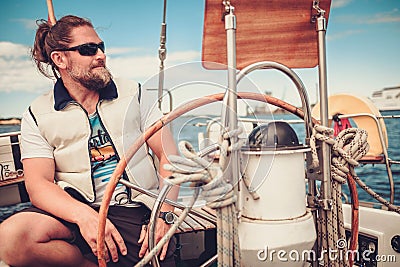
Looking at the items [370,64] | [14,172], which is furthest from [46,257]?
[370,64]

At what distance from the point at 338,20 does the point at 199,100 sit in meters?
47.9

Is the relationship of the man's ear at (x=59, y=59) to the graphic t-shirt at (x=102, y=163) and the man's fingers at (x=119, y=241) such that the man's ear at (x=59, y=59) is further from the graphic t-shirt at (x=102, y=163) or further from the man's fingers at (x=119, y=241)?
the man's fingers at (x=119, y=241)

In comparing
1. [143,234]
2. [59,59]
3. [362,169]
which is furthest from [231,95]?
[362,169]

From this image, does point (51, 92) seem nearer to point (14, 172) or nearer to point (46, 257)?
point (46, 257)

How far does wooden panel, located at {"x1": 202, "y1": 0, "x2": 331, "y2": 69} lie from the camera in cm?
128

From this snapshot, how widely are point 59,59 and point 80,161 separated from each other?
511 mm

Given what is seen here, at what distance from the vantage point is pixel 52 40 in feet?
6.45

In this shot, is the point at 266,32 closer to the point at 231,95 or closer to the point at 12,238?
the point at 231,95

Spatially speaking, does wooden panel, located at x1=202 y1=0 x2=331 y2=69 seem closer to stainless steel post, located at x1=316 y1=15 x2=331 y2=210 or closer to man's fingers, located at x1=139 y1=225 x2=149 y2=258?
stainless steel post, located at x1=316 y1=15 x2=331 y2=210

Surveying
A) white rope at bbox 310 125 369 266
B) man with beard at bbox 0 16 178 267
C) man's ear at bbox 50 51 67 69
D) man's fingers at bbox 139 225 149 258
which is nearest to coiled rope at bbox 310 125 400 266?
white rope at bbox 310 125 369 266

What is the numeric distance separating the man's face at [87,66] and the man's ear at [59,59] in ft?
0.12

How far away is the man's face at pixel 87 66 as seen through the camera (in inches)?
74.9

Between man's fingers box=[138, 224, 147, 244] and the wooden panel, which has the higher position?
the wooden panel

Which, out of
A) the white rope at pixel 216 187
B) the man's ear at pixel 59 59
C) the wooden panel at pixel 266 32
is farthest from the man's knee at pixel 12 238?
the wooden panel at pixel 266 32
